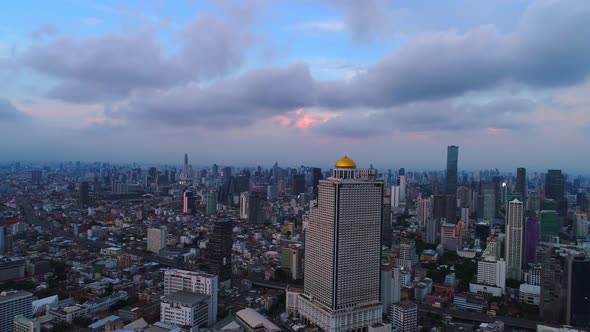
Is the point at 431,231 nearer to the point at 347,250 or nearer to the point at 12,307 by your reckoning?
the point at 347,250

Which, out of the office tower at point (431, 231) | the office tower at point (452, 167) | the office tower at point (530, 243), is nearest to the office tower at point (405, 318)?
the office tower at point (530, 243)

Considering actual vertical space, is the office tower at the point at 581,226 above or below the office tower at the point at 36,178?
below

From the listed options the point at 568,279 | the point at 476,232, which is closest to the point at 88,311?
the point at 568,279

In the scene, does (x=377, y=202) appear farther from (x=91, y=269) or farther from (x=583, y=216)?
(x=583, y=216)

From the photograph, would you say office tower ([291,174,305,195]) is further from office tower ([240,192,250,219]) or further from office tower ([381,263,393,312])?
office tower ([381,263,393,312])

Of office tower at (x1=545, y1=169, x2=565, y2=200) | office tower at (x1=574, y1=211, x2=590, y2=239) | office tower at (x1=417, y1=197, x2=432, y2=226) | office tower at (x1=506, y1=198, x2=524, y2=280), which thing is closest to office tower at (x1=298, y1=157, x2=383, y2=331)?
office tower at (x1=506, y1=198, x2=524, y2=280)

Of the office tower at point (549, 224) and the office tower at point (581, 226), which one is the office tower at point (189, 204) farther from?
the office tower at point (581, 226)

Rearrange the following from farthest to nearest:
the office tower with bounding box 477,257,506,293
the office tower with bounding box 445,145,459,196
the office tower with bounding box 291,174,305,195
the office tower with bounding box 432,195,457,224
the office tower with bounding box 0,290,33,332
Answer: the office tower with bounding box 291,174,305,195 → the office tower with bounding box 445,145,459,196 → the office tower with bounding box 432,195,457,224 → the office tower with bounding box 477,257,506,293 → the office tower with bounding box 0,290,33,332
